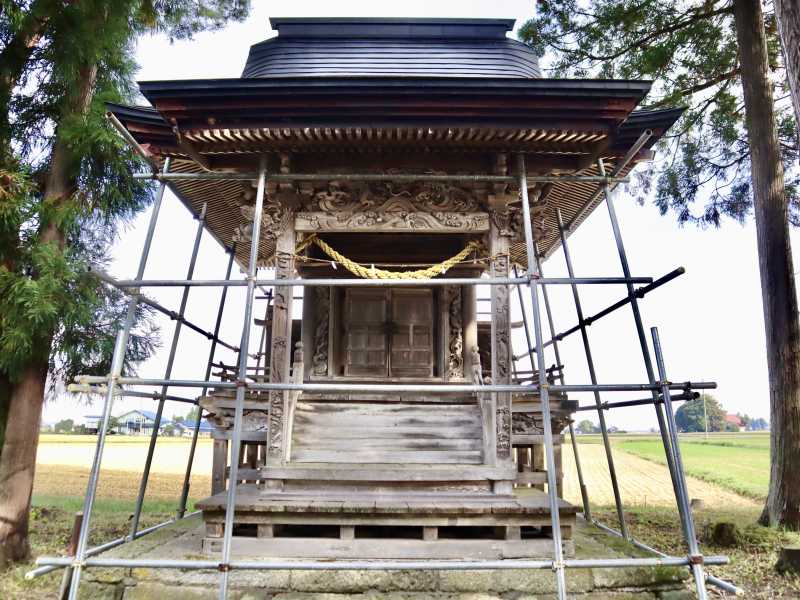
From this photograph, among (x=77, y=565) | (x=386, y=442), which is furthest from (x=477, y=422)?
(x=77, y=565)

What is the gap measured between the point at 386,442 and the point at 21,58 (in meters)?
7.56

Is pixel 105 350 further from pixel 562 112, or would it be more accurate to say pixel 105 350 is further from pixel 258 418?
pixel 562 112

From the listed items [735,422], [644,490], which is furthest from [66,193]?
[735,422]

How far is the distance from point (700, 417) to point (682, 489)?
98712 mm

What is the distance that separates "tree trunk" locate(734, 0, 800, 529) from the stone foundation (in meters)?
4.70

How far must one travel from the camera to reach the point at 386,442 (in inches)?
280

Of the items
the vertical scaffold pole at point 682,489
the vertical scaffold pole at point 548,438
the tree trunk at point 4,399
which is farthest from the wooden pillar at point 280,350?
the vertical scaffold pole at point 682,489

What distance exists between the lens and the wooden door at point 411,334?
982cm

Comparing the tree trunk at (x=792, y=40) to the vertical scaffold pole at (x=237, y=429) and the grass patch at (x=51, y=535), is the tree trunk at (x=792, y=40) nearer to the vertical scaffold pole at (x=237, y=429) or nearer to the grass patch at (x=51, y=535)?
the vertical scaffold pole at (x=237, y=429)

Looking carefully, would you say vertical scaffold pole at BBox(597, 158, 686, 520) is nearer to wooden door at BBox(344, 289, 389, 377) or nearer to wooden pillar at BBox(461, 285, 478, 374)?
wooden pillar at BBox(461, 285, 478, 374)

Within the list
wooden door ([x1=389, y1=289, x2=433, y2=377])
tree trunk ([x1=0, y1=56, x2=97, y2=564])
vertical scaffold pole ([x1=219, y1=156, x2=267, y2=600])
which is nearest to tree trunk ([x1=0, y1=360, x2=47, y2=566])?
tree trunk ([x1=0, y1=56, x2=97, y2=564])

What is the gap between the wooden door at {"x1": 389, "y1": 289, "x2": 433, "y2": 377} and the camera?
982cm

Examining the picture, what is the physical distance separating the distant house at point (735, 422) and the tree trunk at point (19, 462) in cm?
11943

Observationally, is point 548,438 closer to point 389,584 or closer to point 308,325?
point 389,584
